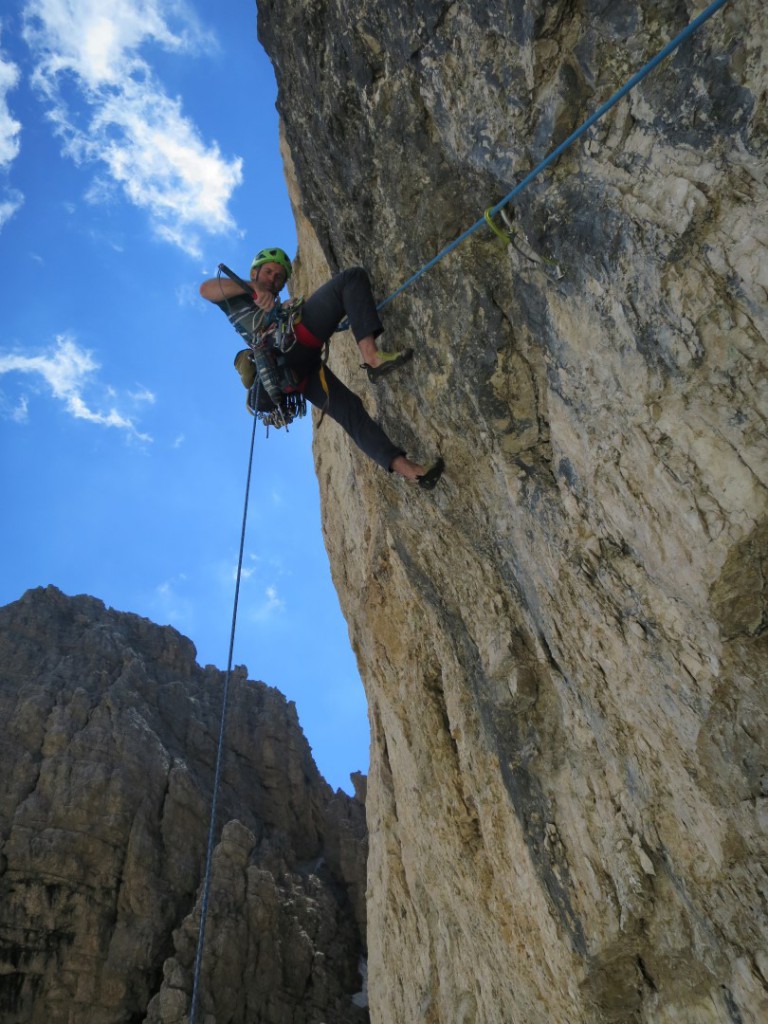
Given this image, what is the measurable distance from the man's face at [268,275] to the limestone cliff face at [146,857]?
19.8 meters

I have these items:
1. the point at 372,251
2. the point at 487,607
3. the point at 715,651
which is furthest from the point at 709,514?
the point at 372,251

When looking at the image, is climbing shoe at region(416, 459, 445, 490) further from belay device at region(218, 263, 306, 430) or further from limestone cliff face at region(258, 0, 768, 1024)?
belay device at region(218, 263, 306, 430)

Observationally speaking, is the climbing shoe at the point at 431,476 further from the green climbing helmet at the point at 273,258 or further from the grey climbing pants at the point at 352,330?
the green climbing helmet at the point at 273,258

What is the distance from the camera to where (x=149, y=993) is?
66.5ft

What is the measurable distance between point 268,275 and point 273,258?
147 millimetres

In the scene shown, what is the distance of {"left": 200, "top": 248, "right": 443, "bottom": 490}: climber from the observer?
5172 millimetres

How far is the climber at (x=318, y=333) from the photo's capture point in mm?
5172

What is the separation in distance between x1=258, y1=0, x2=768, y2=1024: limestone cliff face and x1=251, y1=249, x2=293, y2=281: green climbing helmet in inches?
17.2

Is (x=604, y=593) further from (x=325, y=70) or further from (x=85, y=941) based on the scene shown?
(x=85, y=941)

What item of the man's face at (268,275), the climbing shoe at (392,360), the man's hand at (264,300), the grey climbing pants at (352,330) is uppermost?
the man's face at (268,275)

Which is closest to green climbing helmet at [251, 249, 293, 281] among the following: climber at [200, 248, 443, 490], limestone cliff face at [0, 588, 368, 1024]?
climber at [200, 248, 443, 490]

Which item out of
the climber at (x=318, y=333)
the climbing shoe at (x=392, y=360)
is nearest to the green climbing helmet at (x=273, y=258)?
the climber at (x=318, y=333)

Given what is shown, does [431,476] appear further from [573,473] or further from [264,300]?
[264,300]

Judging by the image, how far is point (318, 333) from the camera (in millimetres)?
5711
